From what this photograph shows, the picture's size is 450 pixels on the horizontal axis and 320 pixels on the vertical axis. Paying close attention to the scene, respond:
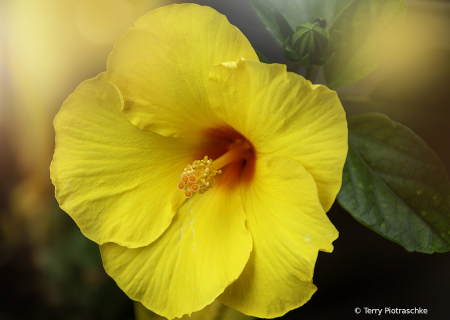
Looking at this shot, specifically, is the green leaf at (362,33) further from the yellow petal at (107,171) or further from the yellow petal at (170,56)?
the yellow petal at (107,171)

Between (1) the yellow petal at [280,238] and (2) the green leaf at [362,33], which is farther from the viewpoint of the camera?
(2) the green leaf at [362,33]

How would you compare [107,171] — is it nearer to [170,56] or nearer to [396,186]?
[170,56]

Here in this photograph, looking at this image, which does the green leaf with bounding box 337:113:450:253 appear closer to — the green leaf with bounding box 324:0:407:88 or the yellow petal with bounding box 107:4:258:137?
the green leaf with bounding box 324:0:407:88

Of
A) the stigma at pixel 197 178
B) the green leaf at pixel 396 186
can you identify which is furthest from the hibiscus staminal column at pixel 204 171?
the green leaf at pixel 396 186

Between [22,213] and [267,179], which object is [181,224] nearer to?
[267,179]

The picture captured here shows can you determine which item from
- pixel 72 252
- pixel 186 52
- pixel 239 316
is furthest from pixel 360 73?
pixel 72 252
